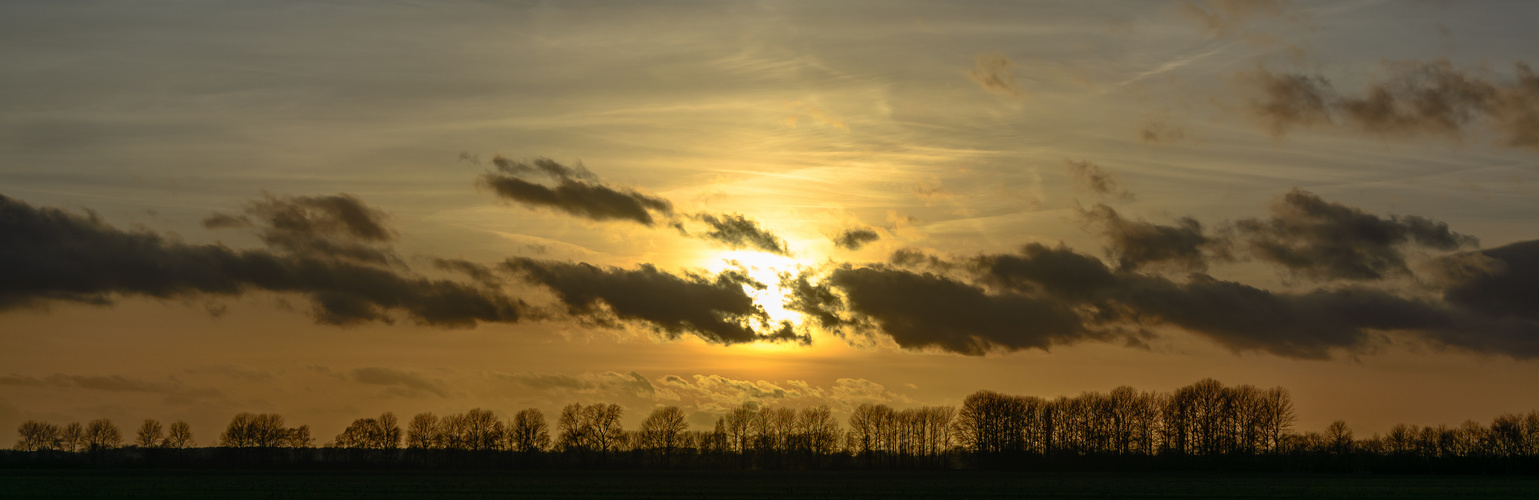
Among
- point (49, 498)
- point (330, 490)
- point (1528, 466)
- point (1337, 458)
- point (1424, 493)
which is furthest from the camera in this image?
point (1337, 458)

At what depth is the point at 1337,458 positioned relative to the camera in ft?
640

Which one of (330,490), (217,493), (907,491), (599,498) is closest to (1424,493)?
(907,491)

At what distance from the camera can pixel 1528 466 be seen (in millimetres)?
181625

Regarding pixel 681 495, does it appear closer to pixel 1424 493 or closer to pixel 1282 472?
pixel 1424 493

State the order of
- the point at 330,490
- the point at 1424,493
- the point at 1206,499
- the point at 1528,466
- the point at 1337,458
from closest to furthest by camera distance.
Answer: the point at 1206,499, the point at 330,490, the point at 1424,493, the point at 1528,466, the point at 1337,458

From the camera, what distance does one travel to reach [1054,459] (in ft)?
651

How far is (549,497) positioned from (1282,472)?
13975cm

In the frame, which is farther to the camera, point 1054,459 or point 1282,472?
point 1054,459

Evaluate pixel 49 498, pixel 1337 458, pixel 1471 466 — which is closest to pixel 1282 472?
pixel 1337 458

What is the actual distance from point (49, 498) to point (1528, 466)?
198678mm

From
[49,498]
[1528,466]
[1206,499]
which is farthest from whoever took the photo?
[1528,466]

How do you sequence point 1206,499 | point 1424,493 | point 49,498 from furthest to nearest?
point 1424,493, point 1206,499, point 49,498

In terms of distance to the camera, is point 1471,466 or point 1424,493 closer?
point 1424,493

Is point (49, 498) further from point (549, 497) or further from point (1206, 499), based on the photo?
point (1206, 499)
